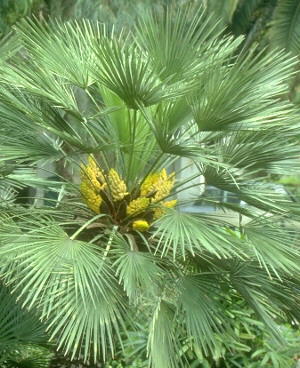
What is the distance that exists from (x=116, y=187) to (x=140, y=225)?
263 millimetres

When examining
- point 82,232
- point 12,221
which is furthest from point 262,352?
point 12,221

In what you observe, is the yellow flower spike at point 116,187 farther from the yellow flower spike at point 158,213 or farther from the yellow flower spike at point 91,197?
the yellow flower spike at point 158,213

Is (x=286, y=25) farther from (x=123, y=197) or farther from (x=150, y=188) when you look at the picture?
(x=123, y=197)

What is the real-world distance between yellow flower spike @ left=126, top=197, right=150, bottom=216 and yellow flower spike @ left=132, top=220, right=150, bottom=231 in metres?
0.06

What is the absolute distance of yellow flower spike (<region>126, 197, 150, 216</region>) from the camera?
4246 millimetres

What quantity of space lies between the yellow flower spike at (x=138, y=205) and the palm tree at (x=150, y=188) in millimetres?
13

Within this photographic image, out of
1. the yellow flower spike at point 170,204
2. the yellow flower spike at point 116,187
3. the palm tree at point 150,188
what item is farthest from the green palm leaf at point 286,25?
the yellow flower spike at point 116,187

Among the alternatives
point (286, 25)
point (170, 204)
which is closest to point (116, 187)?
point (170, 204)

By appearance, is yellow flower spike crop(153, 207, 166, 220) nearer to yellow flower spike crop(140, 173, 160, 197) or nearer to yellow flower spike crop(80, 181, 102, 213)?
yellow flower spike crop(140, 173, 160, 197)

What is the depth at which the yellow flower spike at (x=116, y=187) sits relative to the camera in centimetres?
428

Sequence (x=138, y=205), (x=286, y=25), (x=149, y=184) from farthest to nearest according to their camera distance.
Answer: (x=286, y=25) → (x=149, y=184) → (x=138, y=205)

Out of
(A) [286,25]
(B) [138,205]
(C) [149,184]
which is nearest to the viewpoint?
(B) [138,205]

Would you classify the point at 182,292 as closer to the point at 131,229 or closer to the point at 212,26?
the point at 131,229

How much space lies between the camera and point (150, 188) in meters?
4.34
